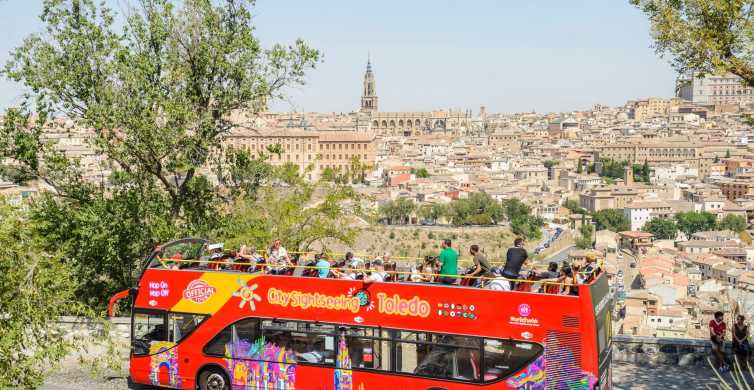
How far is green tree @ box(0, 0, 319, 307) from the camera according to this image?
41.3 feet

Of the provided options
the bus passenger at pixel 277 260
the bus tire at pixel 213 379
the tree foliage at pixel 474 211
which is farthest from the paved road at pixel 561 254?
the bus tire at pixel 213 379

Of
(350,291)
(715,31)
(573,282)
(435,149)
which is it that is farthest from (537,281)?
(435,149)

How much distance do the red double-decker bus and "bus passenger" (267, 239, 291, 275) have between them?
120 millimetres

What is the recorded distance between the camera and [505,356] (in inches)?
295

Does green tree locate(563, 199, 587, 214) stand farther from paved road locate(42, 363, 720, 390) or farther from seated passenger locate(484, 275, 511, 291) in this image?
seated passenger locate(484, 275, 511, 291)

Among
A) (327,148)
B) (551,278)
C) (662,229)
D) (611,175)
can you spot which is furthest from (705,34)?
(611,175)

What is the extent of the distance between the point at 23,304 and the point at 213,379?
3075 mm

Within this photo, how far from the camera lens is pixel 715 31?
8375mm

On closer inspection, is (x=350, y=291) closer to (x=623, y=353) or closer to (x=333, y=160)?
(x=623, y=353)

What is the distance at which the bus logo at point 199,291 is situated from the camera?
28.4 ft

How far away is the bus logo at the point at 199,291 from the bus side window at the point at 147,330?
46cm

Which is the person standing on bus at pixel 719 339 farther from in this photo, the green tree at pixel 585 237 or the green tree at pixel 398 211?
the green tree at pixel 398 211

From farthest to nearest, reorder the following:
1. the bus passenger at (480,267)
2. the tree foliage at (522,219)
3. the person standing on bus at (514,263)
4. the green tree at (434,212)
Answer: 1. the green tree at (434,212)
2. the tree foliage at (522,219)
3. the bus passenger at (480,267)
4. the person standing on bus at (514,263)

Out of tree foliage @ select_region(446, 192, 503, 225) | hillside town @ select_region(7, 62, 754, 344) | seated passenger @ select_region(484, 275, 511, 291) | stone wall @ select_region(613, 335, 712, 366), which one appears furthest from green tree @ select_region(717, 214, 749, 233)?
seated passenger @ select_region(484, 275, 511, 291)
